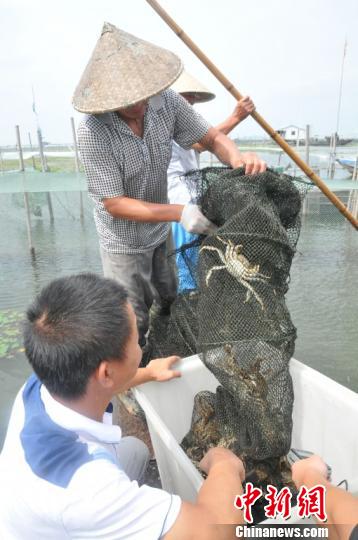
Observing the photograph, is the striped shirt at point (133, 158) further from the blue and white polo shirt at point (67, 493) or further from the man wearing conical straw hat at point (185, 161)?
the blue and white polo shirt at point (67, 493)

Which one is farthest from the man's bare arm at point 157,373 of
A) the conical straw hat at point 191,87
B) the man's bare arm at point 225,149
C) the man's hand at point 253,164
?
the conical straw hat at point 191,87

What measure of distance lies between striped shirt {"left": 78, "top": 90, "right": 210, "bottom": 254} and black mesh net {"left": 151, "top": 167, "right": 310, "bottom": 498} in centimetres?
51

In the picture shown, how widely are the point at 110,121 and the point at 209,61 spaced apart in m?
0.84

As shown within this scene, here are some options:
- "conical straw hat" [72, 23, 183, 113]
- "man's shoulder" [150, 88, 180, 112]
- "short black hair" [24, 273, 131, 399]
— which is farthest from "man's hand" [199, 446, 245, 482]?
"man's shoulder" [150, 88, 180, 112]

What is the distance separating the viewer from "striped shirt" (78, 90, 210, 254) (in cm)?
224

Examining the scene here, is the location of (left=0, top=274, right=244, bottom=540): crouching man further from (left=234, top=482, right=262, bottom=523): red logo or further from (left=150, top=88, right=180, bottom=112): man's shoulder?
(left=150, top=88, right=180, bottom=112): man's shoulder

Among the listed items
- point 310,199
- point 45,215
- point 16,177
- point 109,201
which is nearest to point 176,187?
point 109,201

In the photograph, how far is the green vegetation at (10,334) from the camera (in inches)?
154

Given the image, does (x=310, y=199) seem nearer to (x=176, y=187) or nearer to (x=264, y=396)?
(x=176, y=187)

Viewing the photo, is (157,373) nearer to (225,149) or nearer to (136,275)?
(136,275)

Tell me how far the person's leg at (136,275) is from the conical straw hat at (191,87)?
1675mm

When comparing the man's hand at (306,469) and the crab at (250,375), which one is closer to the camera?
the man's hand at (306,469)

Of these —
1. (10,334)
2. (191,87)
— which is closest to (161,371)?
(191,87)

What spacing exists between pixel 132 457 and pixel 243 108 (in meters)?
2.42
